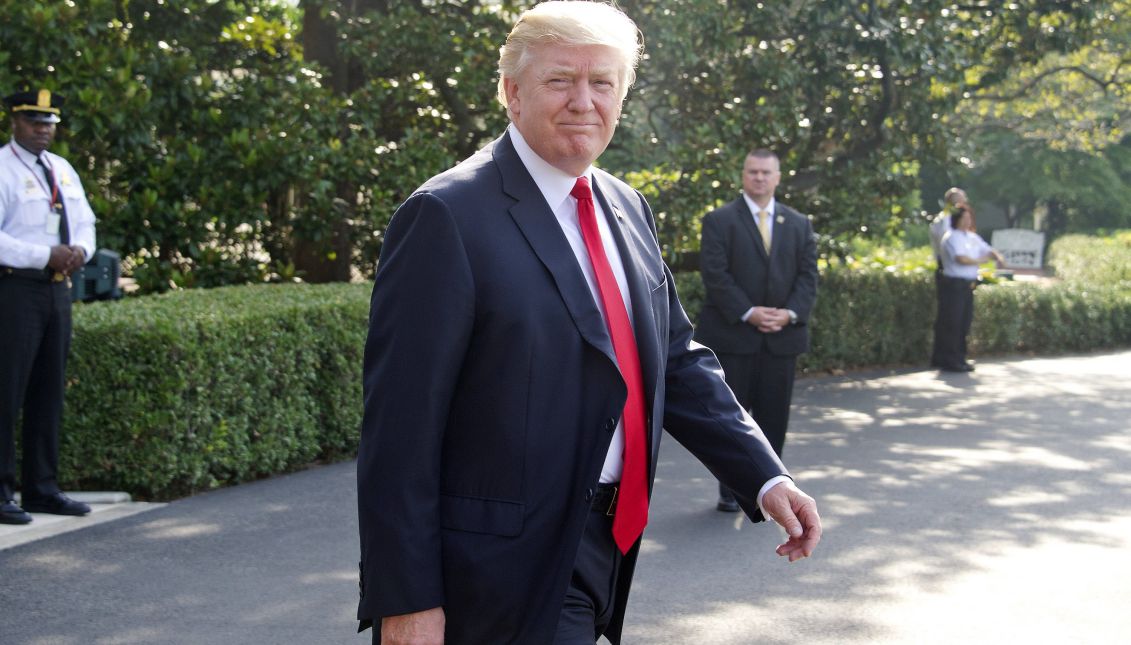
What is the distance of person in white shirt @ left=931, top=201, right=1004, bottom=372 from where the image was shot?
52.0 feet

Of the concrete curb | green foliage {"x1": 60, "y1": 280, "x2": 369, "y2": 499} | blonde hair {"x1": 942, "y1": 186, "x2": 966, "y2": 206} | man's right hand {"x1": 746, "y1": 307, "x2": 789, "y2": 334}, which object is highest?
blonde hair {"x1": 942, "y1": 186, "x2": 966, "y2": 206}

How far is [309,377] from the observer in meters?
8.86

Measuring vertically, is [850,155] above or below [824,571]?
above

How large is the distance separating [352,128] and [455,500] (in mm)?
10271

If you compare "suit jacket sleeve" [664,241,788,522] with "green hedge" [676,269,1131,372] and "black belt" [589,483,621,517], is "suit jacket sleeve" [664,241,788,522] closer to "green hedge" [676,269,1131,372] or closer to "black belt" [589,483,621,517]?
"black belt" [589,483,621,517]

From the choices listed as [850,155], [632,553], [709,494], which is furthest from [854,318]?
[632,553]

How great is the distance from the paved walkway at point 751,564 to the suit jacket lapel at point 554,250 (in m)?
2.85

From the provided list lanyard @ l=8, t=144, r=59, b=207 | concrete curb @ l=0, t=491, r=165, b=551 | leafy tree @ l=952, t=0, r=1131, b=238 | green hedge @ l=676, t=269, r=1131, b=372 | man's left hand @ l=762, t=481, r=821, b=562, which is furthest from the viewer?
leafy tree @ l=952, t=0, r=1131, b=238

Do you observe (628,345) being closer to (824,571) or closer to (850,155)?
(824,571)

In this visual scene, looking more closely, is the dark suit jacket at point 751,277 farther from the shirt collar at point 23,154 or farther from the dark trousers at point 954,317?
the dark trousers at point 954,317

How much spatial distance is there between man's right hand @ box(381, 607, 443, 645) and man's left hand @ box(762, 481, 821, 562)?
2.57ft

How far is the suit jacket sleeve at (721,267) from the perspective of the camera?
7.90 metres

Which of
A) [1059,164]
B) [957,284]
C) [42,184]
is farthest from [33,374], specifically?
[1059,164]

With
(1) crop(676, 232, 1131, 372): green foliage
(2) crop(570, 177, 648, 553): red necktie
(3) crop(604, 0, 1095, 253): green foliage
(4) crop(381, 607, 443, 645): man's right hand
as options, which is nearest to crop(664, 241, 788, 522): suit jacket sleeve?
(2) crop(570, 177, 648, 553): red necktie
